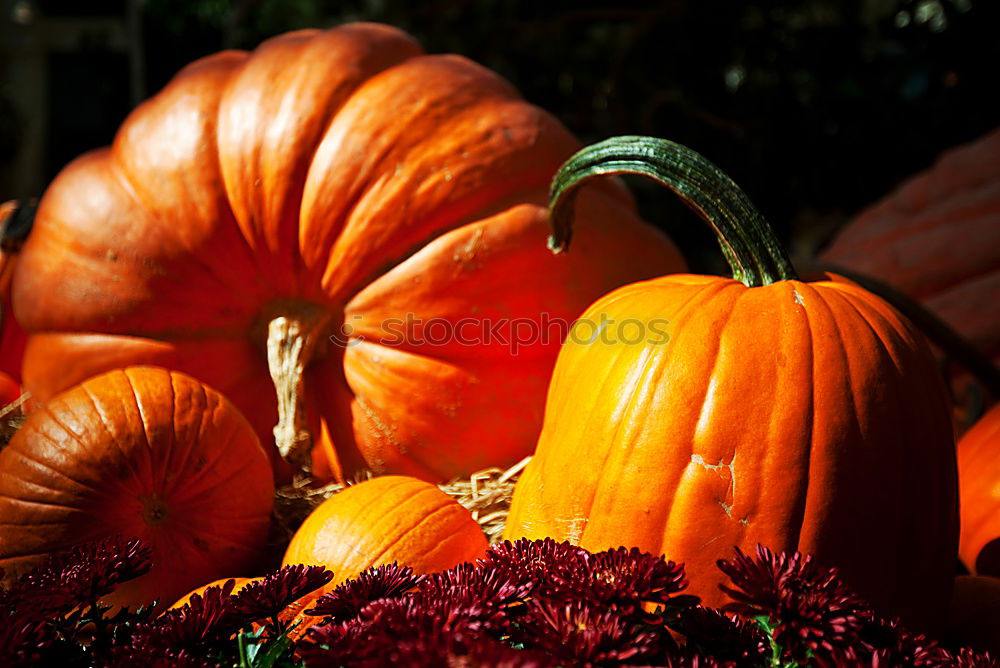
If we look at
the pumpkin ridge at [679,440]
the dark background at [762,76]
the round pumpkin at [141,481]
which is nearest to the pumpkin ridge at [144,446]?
the round pumpkin at [141,481]

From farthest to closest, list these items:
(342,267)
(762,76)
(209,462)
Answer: (762,76) → (342,267) → (209,462)

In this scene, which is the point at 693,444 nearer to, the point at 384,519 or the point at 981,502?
the point at 384,519

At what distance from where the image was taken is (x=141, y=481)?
3.57 ft

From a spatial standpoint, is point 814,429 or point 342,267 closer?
point 814,429

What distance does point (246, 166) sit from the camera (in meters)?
1.46

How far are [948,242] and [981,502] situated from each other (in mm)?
1442

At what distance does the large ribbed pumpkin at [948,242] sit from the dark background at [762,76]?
376 millimetres

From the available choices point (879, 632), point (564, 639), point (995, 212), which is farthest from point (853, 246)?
A: point (564, 639)

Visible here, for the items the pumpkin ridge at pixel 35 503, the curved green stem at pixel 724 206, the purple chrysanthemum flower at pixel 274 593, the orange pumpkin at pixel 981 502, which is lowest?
the orange pumpkin at pixel 981 502

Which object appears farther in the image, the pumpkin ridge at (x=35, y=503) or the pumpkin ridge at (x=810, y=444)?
the pumpkin ridge at (x=35, y=503)

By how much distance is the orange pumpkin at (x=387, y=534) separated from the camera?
100 centimetres

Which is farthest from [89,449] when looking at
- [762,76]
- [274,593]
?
[762,76]

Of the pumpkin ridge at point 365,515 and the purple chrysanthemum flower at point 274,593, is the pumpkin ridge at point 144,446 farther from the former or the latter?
the purple chrysanthemum flower at point 274,593

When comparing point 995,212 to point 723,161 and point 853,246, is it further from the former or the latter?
point 723,161
